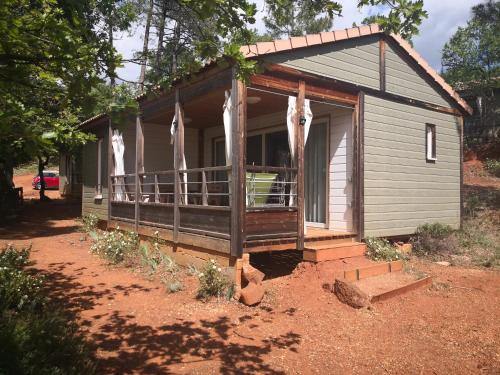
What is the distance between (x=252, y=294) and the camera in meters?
5.92

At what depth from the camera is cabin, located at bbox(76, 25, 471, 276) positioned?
6.74m

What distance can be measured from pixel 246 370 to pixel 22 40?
359 cm

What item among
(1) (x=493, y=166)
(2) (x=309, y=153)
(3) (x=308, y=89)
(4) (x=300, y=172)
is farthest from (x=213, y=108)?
(1) (x=493, y=166)

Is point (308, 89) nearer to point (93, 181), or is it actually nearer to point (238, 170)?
point (238, 170)

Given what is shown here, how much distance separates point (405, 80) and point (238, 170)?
17.5 feet

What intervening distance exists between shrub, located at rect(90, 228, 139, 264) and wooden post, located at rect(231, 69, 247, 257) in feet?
10.8

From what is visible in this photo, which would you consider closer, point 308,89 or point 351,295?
point 351,295

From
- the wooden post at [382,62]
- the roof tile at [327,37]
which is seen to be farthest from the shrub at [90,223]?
the wooden post at [382,62]

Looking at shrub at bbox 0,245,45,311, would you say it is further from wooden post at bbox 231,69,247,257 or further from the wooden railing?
wooden post at bbox 231,69,247,257

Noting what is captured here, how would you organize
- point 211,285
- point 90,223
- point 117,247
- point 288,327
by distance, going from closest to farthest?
point 288,327 → point 211,285 → point 117,247 → point 90,223

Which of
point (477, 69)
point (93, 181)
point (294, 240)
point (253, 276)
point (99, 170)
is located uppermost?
point (477, 69)

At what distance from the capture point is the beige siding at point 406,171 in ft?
28.3

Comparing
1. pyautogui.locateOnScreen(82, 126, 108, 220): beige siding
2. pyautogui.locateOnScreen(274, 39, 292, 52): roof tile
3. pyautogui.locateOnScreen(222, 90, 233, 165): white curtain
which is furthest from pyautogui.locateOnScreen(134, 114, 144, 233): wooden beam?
pyautogui.locateOnScreen(274, 39, 292, 52): roof tile

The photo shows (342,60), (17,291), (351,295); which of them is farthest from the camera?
(342,60)
